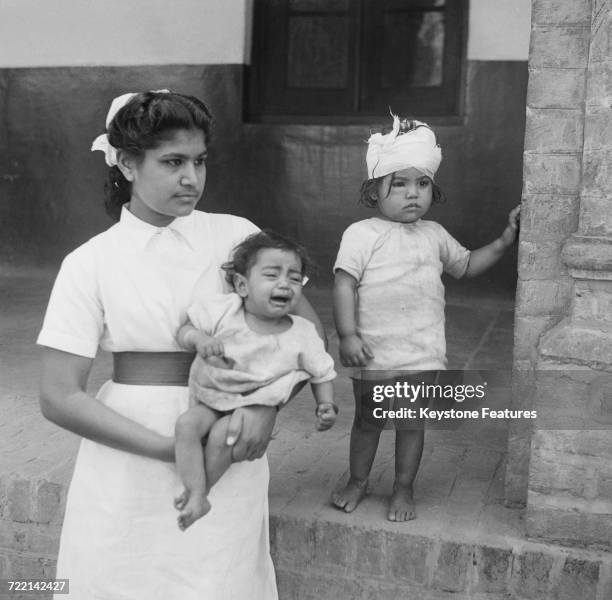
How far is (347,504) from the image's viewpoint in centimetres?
292

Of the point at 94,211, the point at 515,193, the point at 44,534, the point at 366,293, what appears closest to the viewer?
the point at 366,293

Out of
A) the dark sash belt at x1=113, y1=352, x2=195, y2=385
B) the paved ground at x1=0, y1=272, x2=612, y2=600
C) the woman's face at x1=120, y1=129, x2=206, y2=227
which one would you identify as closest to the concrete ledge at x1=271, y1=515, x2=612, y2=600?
the paved ground at x1=0, y1=272, x2=612, y2=600

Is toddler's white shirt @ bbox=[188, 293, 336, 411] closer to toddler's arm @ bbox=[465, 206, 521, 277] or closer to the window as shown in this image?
toddler's arm @ bbox=[465, 206, 521, 277]

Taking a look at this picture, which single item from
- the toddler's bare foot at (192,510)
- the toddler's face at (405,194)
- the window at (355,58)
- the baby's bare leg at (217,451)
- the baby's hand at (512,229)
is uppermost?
the window at (355,58)

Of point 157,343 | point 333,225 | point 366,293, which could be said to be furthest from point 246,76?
point 157,343

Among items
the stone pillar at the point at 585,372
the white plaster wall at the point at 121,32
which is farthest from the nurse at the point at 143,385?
the white plaster wall at the point at 121,32

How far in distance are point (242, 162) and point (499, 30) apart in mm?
1999

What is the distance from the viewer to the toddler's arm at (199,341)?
216cm

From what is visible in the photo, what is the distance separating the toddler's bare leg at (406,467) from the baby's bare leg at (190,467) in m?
0.88

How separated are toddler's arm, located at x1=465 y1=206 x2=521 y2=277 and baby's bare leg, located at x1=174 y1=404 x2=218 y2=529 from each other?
118 centimetres

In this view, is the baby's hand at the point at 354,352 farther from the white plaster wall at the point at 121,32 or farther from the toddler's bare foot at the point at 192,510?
the white plaster wall at the point at 121,32

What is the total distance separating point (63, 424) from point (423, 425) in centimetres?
117

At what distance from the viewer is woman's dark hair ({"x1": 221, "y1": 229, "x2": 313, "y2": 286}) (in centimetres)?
227

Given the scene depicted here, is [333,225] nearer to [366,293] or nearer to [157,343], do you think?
[366,293]
